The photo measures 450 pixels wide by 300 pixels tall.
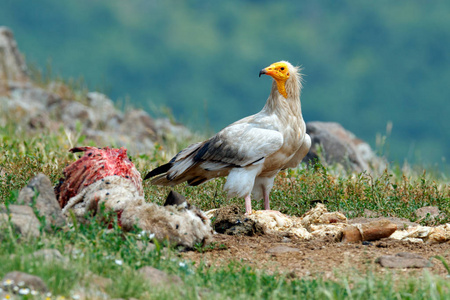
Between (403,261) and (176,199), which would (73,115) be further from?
(403,261)

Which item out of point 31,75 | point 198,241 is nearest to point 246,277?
point 198,241

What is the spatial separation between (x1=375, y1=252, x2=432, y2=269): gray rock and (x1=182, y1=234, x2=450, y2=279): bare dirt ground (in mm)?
51

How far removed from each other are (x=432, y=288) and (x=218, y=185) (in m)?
4.71

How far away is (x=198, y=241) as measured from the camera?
4883mm

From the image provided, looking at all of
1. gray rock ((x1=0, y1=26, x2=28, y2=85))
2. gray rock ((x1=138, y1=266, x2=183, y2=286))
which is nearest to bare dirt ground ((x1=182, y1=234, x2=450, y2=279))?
gray rock ((x1=138, y1=266, x2=183, y2=286))

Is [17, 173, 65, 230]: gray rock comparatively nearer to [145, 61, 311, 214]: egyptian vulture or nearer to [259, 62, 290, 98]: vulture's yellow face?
[145, 61, 311, 214]: egyptian vulture

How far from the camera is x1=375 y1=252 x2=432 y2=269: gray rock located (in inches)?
175

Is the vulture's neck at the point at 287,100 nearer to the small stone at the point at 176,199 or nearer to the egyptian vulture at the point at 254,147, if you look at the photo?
the egyptian vulture at the point at 254,147

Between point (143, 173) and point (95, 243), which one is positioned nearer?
point (95, 243)

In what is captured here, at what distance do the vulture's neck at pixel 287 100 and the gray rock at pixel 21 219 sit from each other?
3.43 m

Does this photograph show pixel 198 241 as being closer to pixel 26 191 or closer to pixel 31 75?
pixel 26 191

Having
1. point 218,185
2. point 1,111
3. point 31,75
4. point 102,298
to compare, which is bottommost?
point 102,298

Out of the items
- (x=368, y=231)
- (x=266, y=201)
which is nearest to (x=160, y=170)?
(x=266, y=201)

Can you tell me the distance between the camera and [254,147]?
6.58 meters
